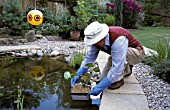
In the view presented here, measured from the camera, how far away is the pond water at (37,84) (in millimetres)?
2477

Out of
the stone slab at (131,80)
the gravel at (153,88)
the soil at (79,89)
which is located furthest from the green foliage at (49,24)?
the soil at (79,89)

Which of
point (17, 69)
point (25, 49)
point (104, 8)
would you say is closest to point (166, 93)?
point (17, 69)

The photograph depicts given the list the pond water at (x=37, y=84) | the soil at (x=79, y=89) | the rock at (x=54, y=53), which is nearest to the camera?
the pond water at (x=37, y=84)

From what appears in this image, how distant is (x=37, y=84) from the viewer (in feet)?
10.2

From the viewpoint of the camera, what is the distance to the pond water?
2.48m

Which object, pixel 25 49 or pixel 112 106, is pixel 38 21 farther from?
pixel 112 106

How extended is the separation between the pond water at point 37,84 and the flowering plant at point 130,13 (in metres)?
4.93

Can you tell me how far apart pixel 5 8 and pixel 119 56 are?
4480 millimetres

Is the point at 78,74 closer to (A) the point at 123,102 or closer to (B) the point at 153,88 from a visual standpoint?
(A) the point at 123,102

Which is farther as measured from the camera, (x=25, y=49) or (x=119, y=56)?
(x=25, y=49)

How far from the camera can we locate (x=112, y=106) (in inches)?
84.3

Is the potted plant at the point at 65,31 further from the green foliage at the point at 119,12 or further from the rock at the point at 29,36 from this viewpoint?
the green foliage at the point at 119,12

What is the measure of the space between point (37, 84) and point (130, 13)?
6.43 meters

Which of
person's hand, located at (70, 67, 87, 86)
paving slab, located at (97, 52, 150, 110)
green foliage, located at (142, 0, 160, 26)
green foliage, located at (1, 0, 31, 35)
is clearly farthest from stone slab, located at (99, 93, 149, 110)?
green foliage, located at (142, 0, 160, 26)
